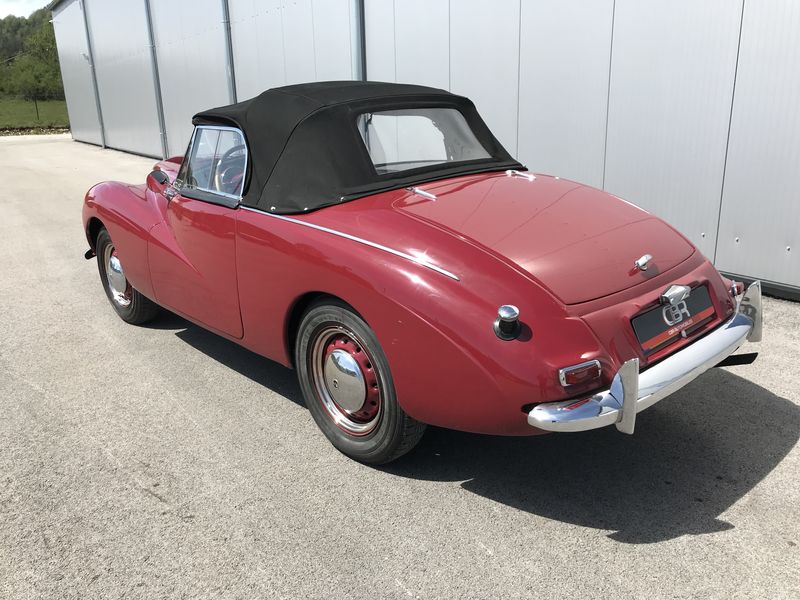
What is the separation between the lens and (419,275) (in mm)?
2658

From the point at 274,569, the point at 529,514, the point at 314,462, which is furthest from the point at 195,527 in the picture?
the point at 529,514

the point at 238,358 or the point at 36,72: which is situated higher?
the point at 36,72

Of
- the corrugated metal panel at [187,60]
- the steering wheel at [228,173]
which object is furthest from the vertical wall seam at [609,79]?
the corrugated metal panel at [187,60]

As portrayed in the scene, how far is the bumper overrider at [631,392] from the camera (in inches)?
95.1

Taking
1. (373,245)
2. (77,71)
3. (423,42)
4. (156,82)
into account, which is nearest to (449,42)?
(423,42)

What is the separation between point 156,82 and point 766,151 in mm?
16780

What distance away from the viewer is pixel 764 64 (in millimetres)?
5152

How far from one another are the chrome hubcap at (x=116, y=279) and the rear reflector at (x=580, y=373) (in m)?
3.64

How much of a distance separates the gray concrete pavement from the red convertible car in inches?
14.6

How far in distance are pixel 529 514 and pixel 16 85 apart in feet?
232

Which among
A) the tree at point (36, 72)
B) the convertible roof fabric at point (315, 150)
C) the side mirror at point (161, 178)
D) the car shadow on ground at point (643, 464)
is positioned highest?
the tree at point (36, 72)

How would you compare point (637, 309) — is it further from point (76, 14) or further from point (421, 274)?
point (76, 14)

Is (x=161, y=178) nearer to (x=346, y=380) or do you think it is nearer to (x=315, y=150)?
(x=315, y=150)

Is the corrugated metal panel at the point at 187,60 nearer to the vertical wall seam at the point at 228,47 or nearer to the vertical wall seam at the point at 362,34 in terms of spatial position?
the vertical wall seam at the point at 228,47
